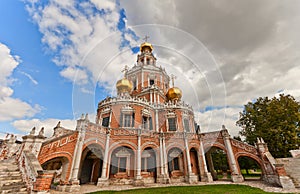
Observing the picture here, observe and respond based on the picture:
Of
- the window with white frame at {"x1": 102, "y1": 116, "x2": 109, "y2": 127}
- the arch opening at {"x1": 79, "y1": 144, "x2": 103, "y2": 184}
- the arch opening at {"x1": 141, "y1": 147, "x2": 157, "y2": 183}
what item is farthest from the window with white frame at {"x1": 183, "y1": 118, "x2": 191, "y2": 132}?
the arch opening at {"x1": 79, "y1": 144, "x2": 103, "y2": 184}

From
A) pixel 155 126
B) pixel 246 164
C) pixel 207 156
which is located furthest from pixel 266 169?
pixel 246 164

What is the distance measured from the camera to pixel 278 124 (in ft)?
74.1

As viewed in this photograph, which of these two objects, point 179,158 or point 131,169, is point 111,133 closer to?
point 131,169

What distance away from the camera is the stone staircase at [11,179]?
23.6ft

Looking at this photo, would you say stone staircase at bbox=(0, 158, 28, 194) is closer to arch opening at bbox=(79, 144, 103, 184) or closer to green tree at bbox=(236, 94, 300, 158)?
arch opening at bbox=(79, 144, 103, 184)

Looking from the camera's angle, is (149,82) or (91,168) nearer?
(91,168)

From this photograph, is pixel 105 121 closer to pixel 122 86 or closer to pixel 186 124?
pixel 122 86

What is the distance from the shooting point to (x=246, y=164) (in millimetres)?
30844

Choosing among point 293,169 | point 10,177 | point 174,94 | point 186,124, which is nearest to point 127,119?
point 186,124

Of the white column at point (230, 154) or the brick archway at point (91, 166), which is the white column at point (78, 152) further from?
the white column at point (230, 154)

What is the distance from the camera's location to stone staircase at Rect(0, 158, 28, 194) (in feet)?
23.6

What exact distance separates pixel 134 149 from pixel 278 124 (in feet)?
71.9

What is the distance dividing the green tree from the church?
6.50 m

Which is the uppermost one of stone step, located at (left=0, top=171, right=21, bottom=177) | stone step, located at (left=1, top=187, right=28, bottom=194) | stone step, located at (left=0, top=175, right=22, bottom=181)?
stone step, located at (left=0, top=171, right=21, bottom=177)
